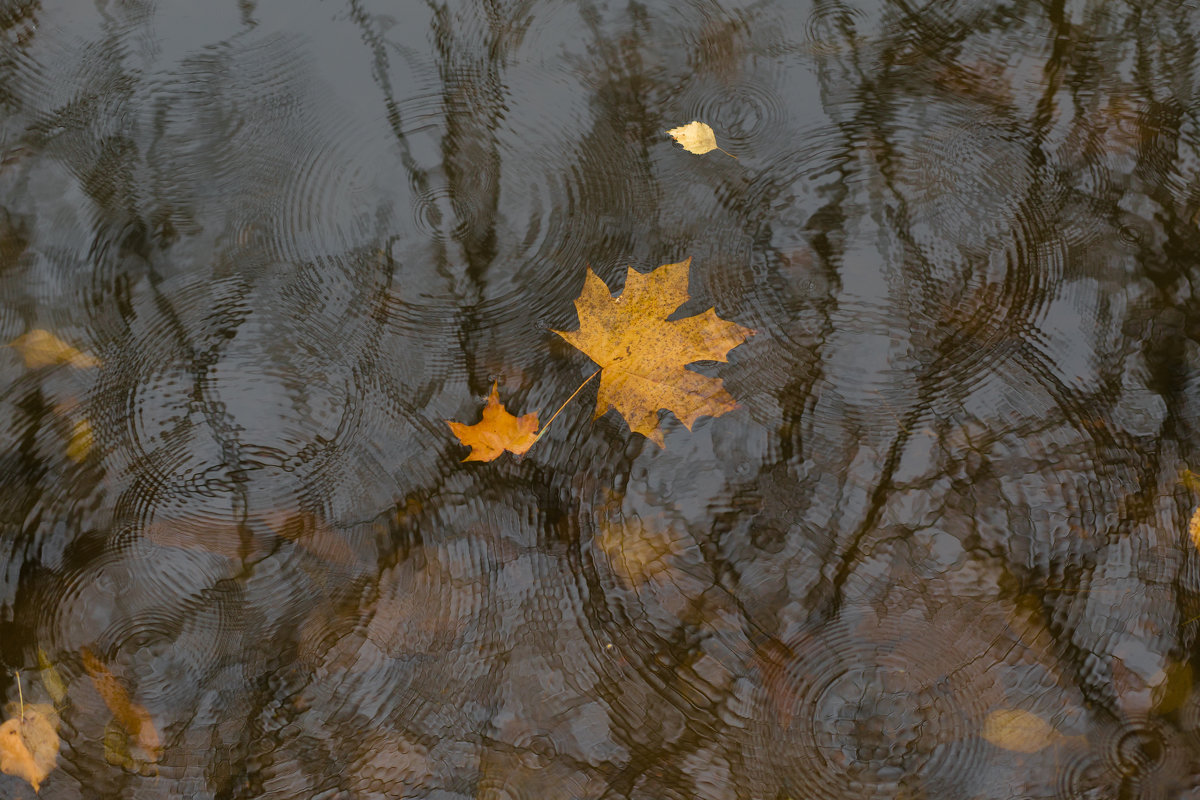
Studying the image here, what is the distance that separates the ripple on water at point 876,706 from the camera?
68.0 inches

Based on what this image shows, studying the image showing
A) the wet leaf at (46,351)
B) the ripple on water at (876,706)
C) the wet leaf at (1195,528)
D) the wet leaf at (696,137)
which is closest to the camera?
the ripple on water at (876,706)

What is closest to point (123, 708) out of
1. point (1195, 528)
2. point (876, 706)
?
point (876, 706)

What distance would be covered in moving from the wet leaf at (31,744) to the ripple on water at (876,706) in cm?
158

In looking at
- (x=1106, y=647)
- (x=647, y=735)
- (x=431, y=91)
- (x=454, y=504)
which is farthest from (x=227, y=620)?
(x=1106, y=647)

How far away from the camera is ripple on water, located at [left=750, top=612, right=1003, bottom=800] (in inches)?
68.0

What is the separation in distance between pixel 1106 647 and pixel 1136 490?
1.24 feet

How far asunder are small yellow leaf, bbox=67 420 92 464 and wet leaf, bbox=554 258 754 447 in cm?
118

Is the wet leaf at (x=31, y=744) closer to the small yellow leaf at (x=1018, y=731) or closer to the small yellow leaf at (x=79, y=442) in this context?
the small yellow leaf at (x=79, y=442)

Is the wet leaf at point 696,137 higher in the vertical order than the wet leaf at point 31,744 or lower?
higher

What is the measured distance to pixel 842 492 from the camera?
188 centimetres

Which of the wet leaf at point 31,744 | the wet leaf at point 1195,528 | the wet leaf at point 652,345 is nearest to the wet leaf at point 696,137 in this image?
the wet leaf at point 652,345

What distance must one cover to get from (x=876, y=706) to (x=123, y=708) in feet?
5.56

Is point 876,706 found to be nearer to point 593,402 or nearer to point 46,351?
point 593,402

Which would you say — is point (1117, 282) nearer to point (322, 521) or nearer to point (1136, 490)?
point (1136, 490)
